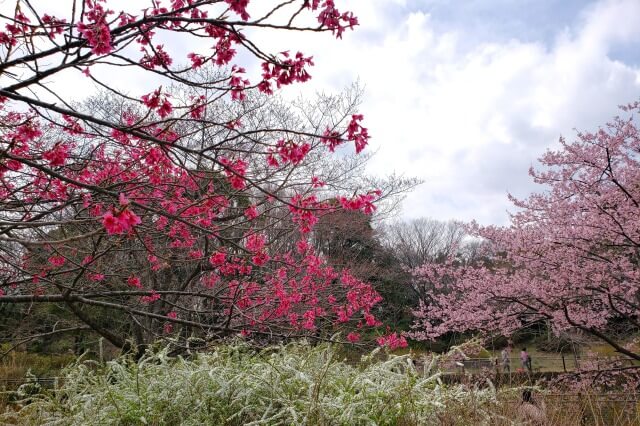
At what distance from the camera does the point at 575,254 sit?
6.41 metres

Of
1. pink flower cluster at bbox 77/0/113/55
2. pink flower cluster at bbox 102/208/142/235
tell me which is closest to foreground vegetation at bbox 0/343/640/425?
pink flower cluster at bbox 102/208/142/235

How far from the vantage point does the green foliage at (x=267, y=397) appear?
6.16 feet

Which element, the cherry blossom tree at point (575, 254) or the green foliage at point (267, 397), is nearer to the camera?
the green foliage at point (267, 397)

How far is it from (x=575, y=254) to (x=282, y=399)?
5824 millimetres

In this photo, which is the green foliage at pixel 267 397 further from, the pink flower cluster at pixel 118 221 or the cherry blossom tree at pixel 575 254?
the cherry blossom tree at pixel 575 254

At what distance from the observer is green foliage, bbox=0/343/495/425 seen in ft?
6.16

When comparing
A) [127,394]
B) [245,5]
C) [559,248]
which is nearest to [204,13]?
[245,5]

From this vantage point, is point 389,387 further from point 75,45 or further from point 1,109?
point 1,109

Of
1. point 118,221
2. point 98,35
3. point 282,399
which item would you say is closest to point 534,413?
point 282,399

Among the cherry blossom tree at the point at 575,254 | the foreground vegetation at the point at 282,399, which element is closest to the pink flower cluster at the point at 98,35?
the foreground vegetation at the point at 282,399

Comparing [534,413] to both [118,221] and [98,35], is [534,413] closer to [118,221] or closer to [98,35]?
[118,221]

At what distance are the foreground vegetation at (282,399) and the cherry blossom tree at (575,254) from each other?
4.35 m

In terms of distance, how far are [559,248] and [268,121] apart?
5676 millimetres

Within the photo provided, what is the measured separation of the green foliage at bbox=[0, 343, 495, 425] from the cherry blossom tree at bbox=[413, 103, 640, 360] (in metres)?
4.50
